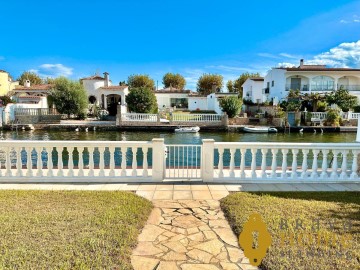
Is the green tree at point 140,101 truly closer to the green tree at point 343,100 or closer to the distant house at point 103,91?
the distant house at point 103,91

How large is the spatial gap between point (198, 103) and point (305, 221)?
42824mm

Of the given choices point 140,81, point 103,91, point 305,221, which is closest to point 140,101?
point 103,91

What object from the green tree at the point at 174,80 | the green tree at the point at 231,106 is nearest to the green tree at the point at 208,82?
the green tree at the point at 174,80

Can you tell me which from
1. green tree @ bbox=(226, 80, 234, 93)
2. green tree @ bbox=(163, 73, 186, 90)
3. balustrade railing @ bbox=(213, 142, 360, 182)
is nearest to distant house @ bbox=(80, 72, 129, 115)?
green tree @ bbox=(163, 73, 186, 90)

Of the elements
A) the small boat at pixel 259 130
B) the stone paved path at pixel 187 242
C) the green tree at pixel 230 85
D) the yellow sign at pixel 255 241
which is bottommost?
the small boat at pixel 259 130

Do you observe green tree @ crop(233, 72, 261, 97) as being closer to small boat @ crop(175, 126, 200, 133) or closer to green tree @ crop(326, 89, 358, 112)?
green tree @ crop(326, 89, 358, 112)

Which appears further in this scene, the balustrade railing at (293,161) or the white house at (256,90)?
the white house at (256,90)

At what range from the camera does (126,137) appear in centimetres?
2370

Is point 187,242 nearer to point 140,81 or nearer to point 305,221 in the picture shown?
point 305,221

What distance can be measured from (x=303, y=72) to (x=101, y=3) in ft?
108

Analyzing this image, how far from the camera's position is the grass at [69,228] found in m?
2.65

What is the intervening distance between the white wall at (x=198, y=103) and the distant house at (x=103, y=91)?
12.8 metres

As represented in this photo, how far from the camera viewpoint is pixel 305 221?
3.60 metres

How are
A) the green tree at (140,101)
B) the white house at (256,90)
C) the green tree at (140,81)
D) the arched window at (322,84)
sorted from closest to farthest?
the green tree at (140,101)
the arched window at (322,84)
the white house at (256,90)
the green tree at (140,81)
